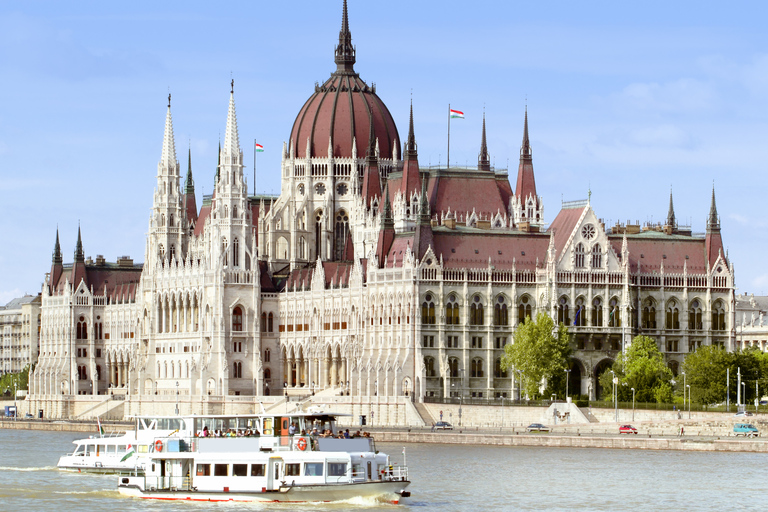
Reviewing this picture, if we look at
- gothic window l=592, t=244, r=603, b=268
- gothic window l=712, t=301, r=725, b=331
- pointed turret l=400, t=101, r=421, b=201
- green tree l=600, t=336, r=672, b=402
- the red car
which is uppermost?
pointed turret l=400, t=101, r=421, b=201

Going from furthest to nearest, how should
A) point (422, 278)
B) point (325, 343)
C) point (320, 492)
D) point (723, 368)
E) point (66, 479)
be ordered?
1. point (325, 343)
2. point (422, 278)
3. point (723, 368)
4. point (66, 479)
5. point (320, 492)

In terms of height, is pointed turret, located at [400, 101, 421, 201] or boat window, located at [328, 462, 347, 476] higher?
pointed turret, located at [400, 101, 421, 201]

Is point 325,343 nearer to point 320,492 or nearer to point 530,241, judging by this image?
point 530,241

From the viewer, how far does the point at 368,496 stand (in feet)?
347

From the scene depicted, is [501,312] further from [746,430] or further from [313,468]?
[313,468]

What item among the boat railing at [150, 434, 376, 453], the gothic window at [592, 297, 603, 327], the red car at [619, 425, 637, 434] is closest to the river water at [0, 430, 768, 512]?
the boat railing at [150, 434, 376, 453]

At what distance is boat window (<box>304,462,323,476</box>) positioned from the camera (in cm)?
10556

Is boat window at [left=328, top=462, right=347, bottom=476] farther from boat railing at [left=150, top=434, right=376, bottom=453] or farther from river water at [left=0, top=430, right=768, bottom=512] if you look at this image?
river water at [left=0, top=430, right=768, bottom=512]

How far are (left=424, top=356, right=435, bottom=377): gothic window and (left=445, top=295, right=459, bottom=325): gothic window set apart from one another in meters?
3.55

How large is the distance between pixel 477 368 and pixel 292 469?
7176 cm

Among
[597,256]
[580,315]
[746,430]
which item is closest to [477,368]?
[580,315]

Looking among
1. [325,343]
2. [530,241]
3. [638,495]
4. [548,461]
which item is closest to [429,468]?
[548,461]

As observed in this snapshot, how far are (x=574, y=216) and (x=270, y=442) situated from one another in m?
78.5

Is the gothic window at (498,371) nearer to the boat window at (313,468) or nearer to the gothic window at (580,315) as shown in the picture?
the gothic window at (580,315)
